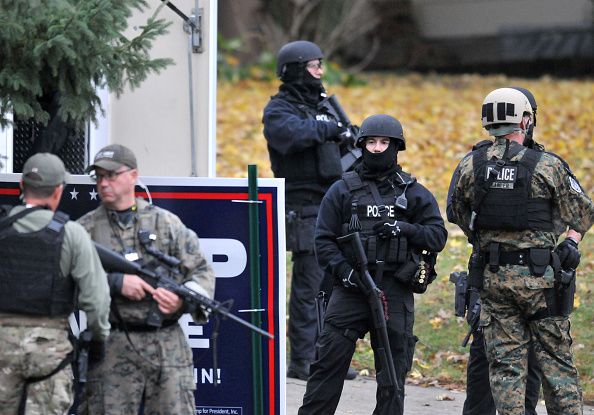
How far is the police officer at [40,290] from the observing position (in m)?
5.31

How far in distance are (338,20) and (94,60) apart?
18.0 m

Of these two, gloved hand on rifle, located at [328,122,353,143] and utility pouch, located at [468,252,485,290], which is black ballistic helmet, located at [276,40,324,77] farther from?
utility pouch, located at [468,252,485,290]

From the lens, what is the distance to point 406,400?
8578 millimetres

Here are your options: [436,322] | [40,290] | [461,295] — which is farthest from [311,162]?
[40,290]

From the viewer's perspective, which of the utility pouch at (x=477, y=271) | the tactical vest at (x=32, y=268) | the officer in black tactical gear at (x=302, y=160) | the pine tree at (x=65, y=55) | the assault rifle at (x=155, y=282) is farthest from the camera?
the officer in black tactical gear at (x=302, y=160)

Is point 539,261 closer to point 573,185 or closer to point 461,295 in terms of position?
point 573,185

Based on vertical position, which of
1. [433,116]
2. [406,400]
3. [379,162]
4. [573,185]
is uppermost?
[433,116]

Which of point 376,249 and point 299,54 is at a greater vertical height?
point 299,54

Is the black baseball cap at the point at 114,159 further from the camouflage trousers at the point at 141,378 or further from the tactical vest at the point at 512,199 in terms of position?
the tactical vest at the point at 512,199

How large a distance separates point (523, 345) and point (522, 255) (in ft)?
1.71

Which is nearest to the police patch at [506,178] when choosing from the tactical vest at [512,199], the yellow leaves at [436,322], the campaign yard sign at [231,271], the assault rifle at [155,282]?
the tactical vest at [512,199]

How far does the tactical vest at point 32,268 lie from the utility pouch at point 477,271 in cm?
268

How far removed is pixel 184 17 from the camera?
8.90 meters

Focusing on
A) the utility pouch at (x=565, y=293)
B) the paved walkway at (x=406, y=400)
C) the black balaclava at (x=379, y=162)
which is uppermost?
the black balaclava at (x=379, y=162)
